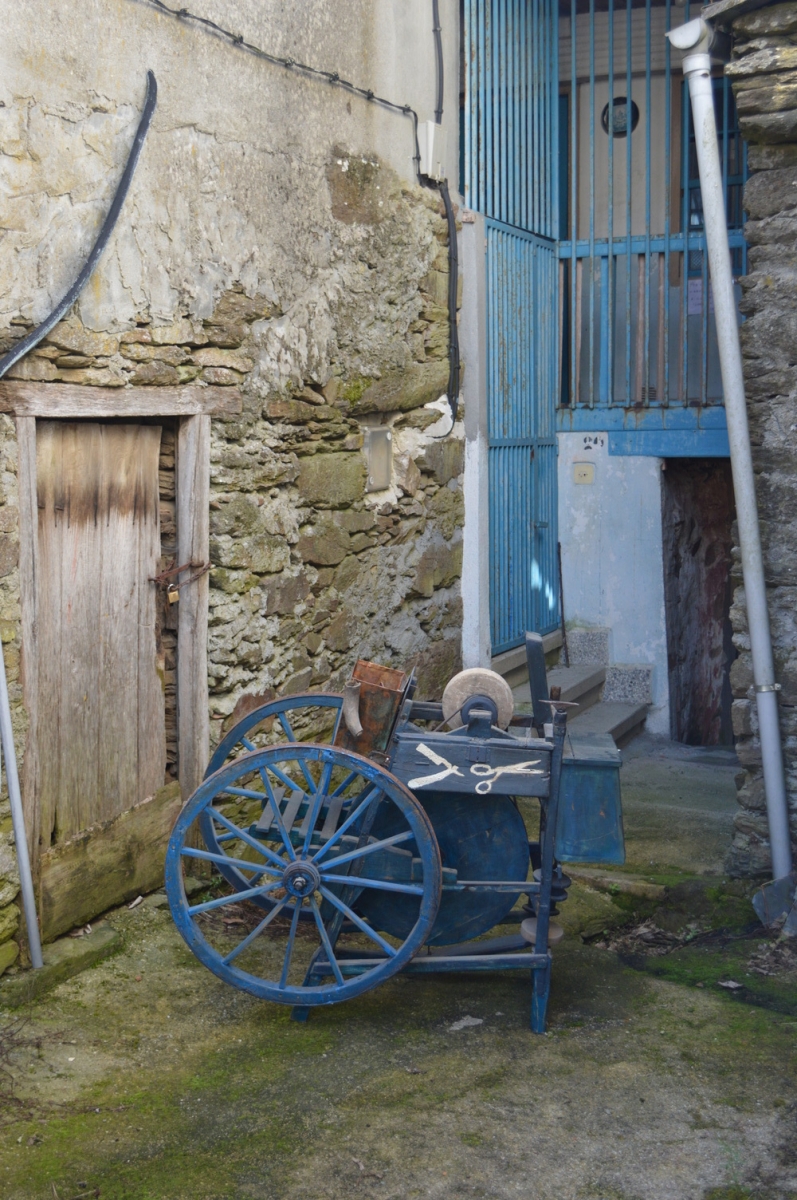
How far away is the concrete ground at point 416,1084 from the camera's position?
3324 mm

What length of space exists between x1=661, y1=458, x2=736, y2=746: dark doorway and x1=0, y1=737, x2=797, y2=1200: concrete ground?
343 cm

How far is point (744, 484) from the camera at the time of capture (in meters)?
5.08

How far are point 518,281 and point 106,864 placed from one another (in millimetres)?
4618

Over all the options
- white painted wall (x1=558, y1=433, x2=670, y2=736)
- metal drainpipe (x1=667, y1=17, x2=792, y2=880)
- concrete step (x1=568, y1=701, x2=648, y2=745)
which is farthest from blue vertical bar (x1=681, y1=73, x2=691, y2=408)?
metal drainpipe (x1=667, y1=17, x2=792, y2=880)

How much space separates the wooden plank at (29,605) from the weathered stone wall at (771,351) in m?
2.94

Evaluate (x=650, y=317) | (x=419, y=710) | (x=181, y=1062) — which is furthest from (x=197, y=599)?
(x=650, y=317)

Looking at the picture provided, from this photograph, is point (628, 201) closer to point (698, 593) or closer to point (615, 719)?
point (698, 593)

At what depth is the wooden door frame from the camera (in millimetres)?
4234

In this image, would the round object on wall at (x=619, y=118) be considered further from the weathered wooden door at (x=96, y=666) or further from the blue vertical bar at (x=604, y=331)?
the weathered wooden door at (x=96, y=666)

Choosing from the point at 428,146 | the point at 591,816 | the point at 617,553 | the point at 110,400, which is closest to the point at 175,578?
the point at 110,400

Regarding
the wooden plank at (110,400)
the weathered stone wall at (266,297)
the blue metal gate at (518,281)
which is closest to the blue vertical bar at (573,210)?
the blue metal gate at (518,281)

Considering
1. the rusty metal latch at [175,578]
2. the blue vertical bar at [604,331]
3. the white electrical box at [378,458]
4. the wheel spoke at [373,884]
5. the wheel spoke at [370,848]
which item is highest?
the blue vertical bar at [604,331]

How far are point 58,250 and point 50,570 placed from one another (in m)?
1.16

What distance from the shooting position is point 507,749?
3982 mm
